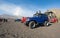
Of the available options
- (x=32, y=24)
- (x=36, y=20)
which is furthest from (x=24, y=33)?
(x=36, y=20)

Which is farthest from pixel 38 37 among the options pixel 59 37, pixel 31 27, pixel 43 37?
pixel 31 27

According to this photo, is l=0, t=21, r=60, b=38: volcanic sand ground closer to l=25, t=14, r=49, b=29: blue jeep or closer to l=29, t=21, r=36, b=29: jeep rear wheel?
l=29, t=21, r=36, b=29: jeep rear wheel

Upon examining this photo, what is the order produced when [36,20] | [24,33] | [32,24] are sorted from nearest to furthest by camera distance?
[24,33]
[32,24]
[36,20]

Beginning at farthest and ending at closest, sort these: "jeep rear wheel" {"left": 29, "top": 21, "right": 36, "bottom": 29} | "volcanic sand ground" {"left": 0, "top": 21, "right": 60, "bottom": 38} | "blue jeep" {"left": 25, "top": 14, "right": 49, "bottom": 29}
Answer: "blue jeep" {"left": 25, "top": 14, "right": 49, "bottom": 29} → "jeep rear wheel" {"left": 29, "top": 21, "right": 36, "bottom": 29} → "volcanic sand ground" {"left": 0, "top": 21, "right": 60, "bottom": 38}

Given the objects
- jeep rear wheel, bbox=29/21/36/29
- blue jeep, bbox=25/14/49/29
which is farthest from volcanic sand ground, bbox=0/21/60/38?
blue jeep, bbox=25/14/49/29

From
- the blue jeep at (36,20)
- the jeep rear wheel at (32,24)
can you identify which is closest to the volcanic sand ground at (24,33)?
the jeep rear wheel at (32,24)

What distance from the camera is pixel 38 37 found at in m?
12.2

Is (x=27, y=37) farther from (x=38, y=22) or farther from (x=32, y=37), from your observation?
(x=38, y=22)

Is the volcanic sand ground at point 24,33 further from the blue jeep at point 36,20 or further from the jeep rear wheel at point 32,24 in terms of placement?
the blue jeep at point 36,20

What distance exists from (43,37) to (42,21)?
21.1 feet

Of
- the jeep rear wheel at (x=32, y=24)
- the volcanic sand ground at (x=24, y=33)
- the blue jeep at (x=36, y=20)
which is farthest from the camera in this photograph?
the blue jeep at (x=36, y=20)

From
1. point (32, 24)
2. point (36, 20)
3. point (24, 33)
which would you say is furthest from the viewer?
point (36, 20)

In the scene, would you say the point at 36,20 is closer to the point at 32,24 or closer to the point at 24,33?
the point at 32,24

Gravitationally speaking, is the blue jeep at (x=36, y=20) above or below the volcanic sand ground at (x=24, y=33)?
above
